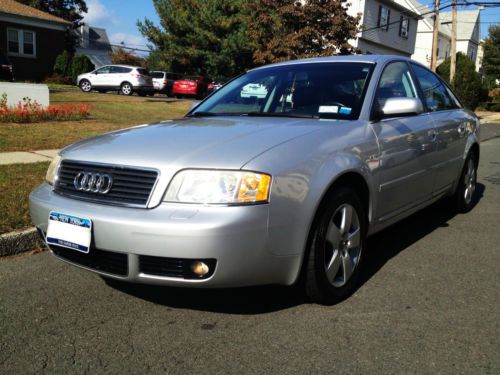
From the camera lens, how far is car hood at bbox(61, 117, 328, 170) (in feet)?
9.18

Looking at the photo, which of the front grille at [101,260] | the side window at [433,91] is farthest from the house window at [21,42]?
the front grille at [101,260]

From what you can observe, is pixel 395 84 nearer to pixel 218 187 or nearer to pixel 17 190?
pixel 218 187

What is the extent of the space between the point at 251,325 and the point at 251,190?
82 cm

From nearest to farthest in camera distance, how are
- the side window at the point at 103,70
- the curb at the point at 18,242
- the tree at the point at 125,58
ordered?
the curb at the point at 18,242, the side window at the point at 103,70, the tree at the point at 125,58

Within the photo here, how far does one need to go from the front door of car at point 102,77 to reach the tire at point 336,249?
86.0ft

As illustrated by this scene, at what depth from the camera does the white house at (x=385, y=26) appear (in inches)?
1216

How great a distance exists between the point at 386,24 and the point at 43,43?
21319 mm

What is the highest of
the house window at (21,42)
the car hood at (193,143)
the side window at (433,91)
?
the house window at (21,42)

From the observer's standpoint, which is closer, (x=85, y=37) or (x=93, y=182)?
(x=93, y=182)

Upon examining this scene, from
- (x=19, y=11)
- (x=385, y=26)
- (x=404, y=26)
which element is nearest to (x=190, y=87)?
(x=19, y=11)

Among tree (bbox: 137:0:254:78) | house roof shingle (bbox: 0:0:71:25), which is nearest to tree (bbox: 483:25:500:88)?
tree (bbox: 137:0:254:78)

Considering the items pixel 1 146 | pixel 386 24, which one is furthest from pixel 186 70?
pixel 1 146

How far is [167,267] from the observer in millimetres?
2725

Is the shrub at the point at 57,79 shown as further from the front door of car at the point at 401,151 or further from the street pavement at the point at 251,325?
the front door of car at the point at 401,151
